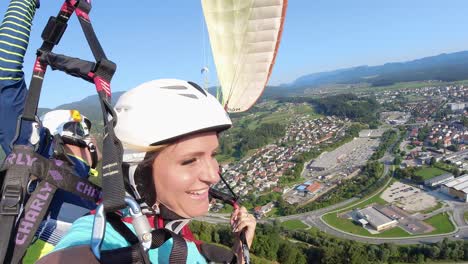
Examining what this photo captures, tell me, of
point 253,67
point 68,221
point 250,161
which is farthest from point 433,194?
point 68,221

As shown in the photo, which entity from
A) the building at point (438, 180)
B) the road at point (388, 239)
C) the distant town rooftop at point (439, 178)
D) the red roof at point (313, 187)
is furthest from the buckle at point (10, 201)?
the distant town rooftop at point (439, 178)

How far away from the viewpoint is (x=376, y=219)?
28.2m

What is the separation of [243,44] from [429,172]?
39946mm

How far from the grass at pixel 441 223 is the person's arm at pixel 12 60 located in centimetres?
2963

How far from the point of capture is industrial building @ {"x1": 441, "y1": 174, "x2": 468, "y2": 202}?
104ft

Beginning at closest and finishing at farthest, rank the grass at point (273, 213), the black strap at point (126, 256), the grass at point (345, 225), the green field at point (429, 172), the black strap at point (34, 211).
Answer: the black strap at point (126, 256) → the black strap at point (34, 211) → the grass at point (345, 225) → the grass at point (273, 213) → the green field at point (429, 172)

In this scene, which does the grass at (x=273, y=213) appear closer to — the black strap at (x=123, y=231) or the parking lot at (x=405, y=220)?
the parking lot at (x=405, y=220)

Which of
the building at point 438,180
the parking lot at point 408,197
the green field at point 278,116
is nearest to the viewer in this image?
the parking lot at point 408,197

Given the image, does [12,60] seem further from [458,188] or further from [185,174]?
[458,188]

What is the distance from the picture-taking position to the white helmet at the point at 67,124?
309 cm

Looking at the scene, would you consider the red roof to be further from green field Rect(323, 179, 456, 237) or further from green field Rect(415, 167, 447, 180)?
green field Rect(415, 167, 447, 180)

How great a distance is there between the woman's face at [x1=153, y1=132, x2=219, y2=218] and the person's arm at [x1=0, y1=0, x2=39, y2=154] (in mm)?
1002

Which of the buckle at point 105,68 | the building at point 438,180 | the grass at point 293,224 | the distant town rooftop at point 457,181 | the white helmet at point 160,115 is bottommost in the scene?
the grass at point 293,224

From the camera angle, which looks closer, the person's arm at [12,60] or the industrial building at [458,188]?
the person's arm at [12,60]
